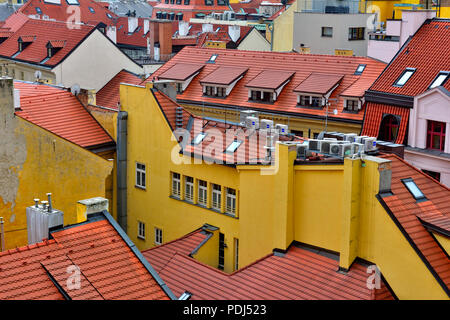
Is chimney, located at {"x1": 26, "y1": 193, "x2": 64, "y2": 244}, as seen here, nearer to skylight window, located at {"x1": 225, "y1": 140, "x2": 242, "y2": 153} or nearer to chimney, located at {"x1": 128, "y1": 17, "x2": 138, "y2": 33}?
skylight window, located at {"x1": 225, "y1": 140, "x2": 242, "y2": 153}

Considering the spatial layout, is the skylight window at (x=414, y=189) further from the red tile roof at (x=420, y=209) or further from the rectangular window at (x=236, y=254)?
the rectangular window at (x=236, y=254)

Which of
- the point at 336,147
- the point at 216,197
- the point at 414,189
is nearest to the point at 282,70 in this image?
the point at 216,197

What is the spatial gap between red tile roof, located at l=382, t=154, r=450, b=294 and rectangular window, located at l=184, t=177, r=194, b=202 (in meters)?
11.0

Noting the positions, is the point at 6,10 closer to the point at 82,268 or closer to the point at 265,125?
the point at 265,125

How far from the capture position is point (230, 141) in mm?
36719

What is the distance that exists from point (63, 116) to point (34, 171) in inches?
257

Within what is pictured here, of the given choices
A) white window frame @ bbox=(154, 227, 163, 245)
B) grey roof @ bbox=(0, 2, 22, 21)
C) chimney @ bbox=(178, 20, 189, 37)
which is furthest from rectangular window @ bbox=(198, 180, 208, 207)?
grey roof @ bbox=(0, 2, 22, 21)

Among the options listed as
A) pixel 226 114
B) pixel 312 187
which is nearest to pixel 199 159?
pixel 312 187

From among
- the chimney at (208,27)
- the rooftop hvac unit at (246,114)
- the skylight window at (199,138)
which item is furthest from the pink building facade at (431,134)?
the chimney at (208,27)

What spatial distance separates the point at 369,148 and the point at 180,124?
11.4 meters

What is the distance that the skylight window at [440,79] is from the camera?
41.7m

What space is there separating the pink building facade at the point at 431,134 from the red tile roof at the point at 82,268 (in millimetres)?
22036

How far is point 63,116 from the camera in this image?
40.9m
